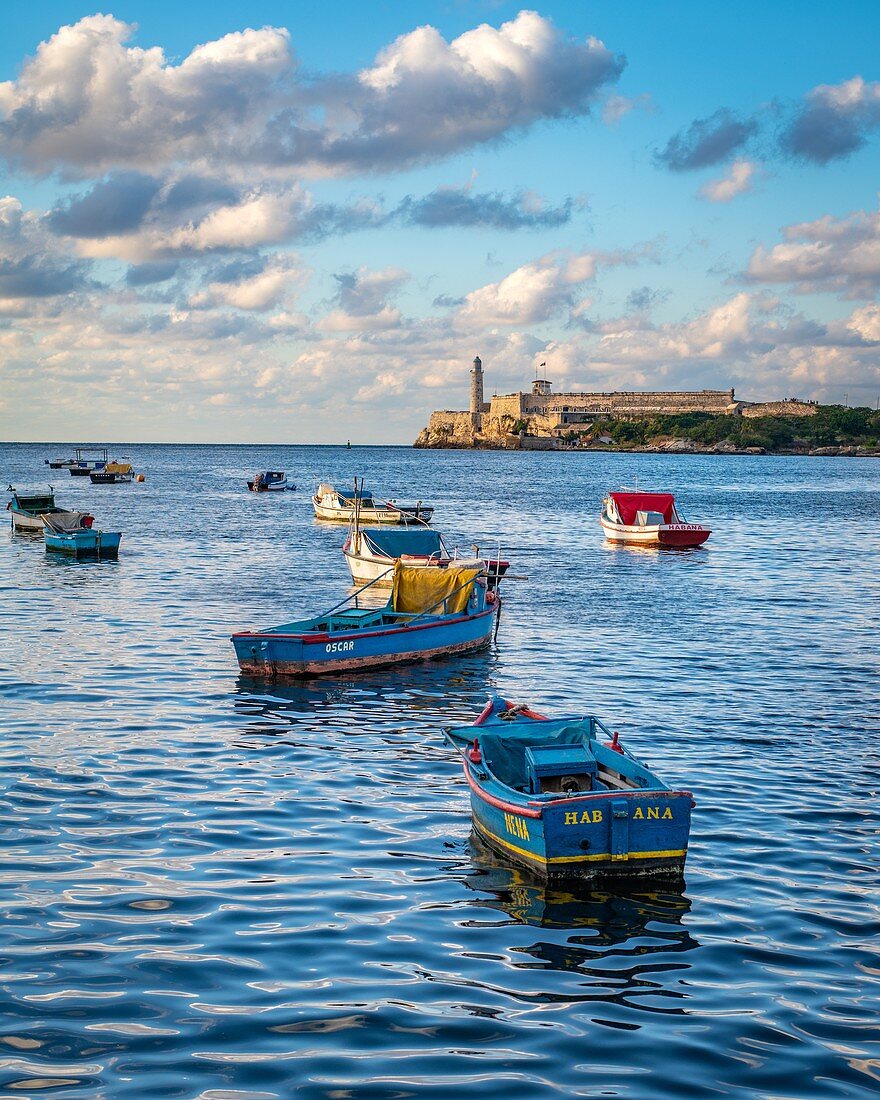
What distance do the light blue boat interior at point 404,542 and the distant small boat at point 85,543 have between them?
14136mm

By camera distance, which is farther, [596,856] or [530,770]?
[530,770]

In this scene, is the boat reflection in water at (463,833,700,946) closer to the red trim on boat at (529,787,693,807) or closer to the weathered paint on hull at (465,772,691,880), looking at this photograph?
the weathered paint on hull at (465,772,691,880)

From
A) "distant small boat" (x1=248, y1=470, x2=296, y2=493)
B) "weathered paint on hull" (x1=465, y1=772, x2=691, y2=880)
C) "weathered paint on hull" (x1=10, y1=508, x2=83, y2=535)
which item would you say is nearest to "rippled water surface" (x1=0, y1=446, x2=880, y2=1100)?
"weathered paint on hull" (x1=465, y1=772, x2=691, y2=880)

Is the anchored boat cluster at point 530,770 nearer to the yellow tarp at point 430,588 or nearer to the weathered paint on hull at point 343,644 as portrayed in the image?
the weathered paint on hull at point 343,644

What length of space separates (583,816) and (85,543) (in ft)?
135

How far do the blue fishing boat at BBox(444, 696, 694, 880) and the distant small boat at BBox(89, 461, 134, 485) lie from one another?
128m

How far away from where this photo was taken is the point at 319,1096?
9016mm

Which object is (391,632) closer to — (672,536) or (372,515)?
(672,536)

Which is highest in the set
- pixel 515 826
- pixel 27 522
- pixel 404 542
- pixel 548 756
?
pixel 404 542

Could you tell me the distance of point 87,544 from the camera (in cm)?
5056

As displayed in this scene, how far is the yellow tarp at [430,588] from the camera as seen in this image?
30422 mm

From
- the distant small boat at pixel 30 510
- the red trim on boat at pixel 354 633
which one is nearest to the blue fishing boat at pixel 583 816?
the red trim on boat at pixel 354 633

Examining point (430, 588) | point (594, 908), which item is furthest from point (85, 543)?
point (594, 908)

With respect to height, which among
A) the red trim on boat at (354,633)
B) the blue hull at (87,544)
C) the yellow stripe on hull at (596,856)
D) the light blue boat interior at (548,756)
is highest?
the blue hull at (87,544)
